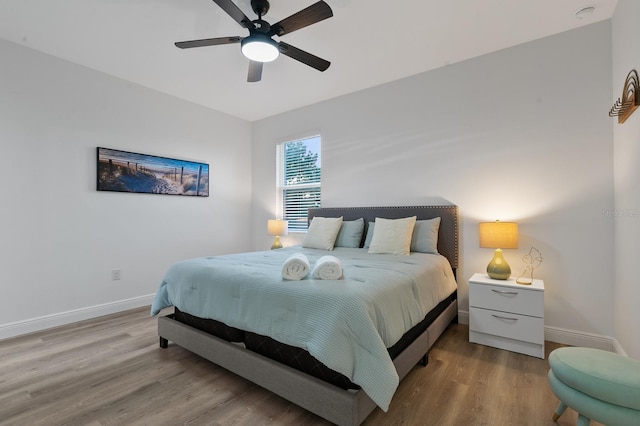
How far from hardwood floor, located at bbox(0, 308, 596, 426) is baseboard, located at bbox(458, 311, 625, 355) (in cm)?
10

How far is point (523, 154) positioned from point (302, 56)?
7.34 feet

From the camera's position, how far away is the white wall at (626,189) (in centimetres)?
185

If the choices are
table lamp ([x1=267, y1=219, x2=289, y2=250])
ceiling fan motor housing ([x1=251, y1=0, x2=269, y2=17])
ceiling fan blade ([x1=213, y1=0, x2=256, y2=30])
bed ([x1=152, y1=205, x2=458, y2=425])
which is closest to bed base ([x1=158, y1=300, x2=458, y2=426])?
bed ([x1=152, y1=205, x2=458, y2=425])

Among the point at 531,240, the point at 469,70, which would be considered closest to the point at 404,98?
the point at 469,70

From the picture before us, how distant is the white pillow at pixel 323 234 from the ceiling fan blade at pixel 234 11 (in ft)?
7.01

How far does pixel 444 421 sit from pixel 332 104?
12.1 feet

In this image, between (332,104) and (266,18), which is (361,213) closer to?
(332,104)

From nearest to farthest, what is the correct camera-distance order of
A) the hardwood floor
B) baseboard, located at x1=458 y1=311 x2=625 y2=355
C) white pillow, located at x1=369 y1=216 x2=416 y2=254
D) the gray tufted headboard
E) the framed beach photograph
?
the hardwood floor
baseboard, located at x1=458 y1=311 x2=625 y2=355
white pillow, located at x1=369 y1=216 x2=416 y2=254
the gray tufted headboard
the framed beach photograph

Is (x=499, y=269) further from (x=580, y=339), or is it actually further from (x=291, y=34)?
(x=291, y=34)

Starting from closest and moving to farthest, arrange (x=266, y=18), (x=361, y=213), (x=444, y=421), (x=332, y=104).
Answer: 1. (x=444, y=421)
2. (x=266, y=18)
3. (x=361, y=213)
4. (x=332, y=104)

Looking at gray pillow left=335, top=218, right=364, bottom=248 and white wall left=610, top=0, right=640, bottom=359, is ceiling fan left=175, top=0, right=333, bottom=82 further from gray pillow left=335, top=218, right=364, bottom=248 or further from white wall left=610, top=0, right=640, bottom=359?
white wall left=610, top=0, right=640, bottom=359

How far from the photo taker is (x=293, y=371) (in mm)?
1583

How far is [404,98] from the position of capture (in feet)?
11.3

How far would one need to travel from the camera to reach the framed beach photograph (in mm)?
3309
